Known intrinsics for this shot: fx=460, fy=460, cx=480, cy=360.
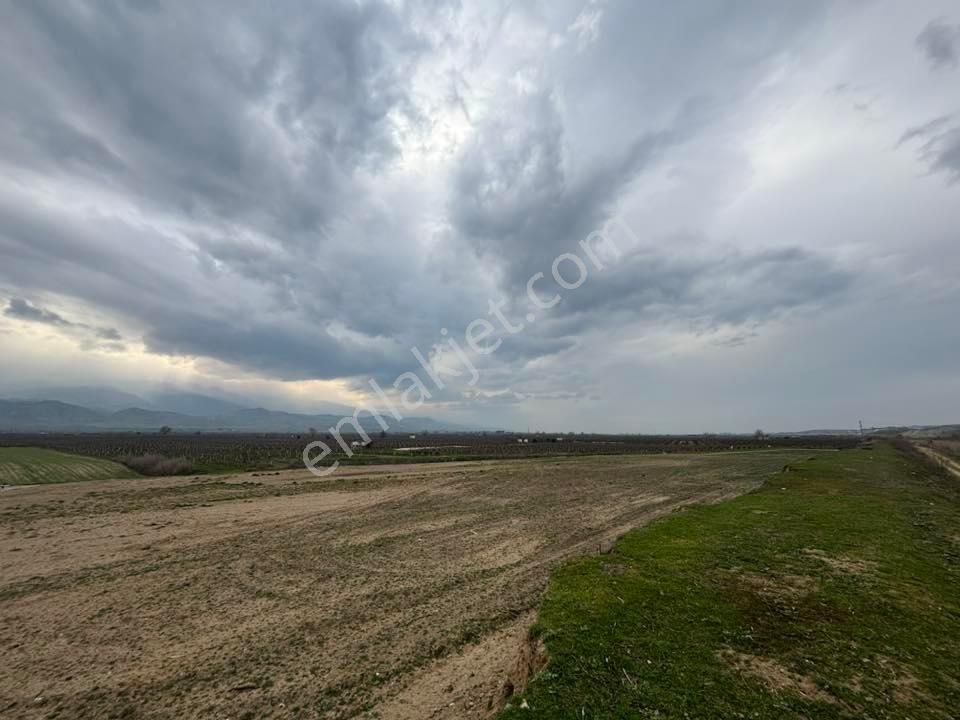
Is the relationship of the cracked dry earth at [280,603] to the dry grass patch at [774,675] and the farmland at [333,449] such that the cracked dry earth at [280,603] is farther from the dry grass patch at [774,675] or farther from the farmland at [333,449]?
the farmland at [333,449]

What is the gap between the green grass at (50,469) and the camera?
111ft

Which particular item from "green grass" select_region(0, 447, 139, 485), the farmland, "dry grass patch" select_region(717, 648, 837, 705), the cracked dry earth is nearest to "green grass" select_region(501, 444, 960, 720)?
"dry grass patch" select_region(717, 648, 837, 705)

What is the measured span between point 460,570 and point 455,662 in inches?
187

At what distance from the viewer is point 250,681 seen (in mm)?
7105

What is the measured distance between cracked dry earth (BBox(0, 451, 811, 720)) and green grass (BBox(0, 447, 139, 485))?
15043 millimetres

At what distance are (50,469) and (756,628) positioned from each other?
48815 millimetres

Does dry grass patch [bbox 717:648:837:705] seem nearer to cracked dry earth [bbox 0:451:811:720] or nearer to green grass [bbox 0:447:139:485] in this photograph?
cracked dry earth [bbox 0:451:811:720]

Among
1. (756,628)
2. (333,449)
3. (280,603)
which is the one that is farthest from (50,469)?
(756,628)

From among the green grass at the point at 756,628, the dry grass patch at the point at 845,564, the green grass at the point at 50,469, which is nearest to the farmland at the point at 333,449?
the green grass at the point at 50,469

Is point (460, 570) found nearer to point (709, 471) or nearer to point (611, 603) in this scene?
point (611, 603)

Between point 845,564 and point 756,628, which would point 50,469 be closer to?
point 756,628

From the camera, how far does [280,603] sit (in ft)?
33.4

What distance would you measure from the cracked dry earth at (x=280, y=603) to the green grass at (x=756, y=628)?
3.64 feet

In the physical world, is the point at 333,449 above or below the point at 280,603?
above
